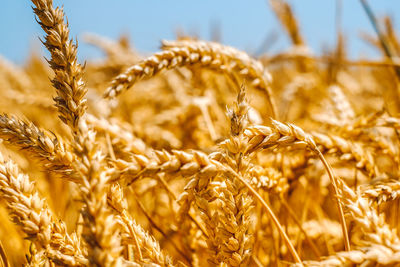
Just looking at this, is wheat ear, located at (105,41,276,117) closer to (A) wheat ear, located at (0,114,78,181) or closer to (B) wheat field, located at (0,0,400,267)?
(B) wheat field, located at (0,0,400,267)

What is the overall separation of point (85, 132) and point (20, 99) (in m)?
1.36

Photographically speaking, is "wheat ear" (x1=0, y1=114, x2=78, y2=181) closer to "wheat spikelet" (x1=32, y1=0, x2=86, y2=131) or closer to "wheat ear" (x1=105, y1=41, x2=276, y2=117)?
"wheat spikelet" (x1=32, y1=0, x2=86, y2=131)

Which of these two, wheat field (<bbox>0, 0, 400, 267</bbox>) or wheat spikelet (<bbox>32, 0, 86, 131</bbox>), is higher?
wheat spikelet (<bbox>32, 0, 86, 131</bbox>)

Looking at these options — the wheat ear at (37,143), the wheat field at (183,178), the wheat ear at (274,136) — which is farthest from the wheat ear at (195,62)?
the wheat ear at (274,136)

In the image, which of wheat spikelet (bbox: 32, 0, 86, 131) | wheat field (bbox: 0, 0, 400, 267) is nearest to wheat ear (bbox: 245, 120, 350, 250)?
wheat field (bbox: 0, 0, 400, 267)

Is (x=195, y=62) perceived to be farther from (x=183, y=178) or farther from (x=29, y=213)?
(x=29, y=213)

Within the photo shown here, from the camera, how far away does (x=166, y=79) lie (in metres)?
2.09

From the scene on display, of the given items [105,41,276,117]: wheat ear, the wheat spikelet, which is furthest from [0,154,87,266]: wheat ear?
[105,41,276,117]: wheat ear

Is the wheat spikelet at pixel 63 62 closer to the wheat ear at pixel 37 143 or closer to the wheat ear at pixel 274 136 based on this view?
the wheat ear at pixel 37 143

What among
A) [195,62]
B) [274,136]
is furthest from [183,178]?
[195,62]

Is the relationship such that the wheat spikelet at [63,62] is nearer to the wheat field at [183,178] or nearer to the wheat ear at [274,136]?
the wheat field at [183,178]

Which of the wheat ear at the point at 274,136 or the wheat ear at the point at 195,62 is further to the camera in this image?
the wheat ear at the point at 195,62

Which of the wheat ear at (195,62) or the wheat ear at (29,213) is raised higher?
the wheat ear at (195,62)

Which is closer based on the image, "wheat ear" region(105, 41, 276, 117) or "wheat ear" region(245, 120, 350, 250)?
"wheat ear" region(245, 120, 350, 250)
